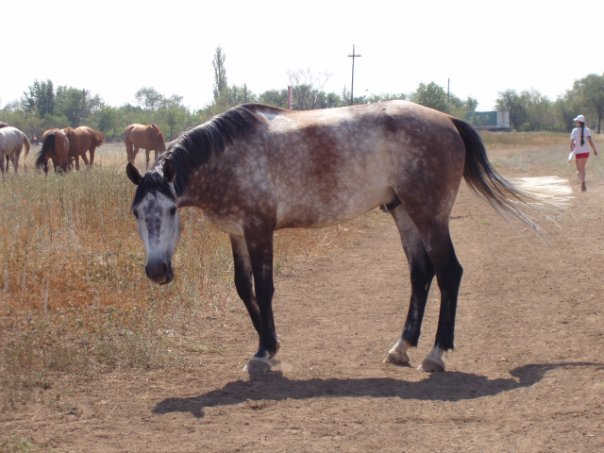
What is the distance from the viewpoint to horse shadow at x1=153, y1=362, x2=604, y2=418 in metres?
5.51

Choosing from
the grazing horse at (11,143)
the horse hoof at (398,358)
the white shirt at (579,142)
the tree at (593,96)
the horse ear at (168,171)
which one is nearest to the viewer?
the horse ear at (168,171)

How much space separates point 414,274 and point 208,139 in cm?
212

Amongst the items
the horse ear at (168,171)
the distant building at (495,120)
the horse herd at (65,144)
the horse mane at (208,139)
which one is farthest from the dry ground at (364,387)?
the distant building at (495,120)

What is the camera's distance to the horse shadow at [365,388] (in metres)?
5.51

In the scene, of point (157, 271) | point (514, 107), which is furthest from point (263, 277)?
point (514, 107)

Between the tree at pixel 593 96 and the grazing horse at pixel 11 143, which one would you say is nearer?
the grazing horse at pixel 11 143

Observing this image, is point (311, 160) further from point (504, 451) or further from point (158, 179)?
point (504, 451)

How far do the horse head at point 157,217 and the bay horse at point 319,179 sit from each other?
23 centimetres

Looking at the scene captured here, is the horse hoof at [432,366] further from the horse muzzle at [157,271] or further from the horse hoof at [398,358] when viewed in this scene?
the horse muzzle at [157,271]

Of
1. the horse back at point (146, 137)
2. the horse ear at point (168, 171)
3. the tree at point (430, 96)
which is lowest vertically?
the horse ear at point (168, 171)

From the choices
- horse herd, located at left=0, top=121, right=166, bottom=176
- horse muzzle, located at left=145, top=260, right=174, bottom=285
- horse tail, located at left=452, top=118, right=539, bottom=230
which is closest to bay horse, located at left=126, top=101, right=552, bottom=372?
horse tail, located at left=452, top=118, right=539, bottom=230

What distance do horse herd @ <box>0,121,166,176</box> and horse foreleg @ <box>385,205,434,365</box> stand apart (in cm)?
1408

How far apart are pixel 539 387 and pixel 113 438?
2862 mm

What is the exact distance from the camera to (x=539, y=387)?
5.54 m
